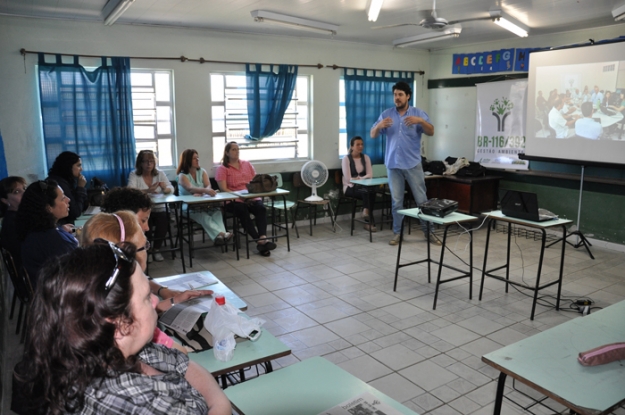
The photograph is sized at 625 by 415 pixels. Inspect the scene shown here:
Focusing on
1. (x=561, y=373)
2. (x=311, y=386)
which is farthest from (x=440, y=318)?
(x=311, y=386)

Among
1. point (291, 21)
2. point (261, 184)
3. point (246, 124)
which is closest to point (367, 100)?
point (246, 124)

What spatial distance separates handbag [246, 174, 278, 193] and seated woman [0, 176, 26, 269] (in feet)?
Result: 7.50

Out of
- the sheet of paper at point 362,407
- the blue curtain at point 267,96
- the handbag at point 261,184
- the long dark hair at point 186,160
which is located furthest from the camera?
the blue curtain at point 267,96

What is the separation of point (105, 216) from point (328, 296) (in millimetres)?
2642

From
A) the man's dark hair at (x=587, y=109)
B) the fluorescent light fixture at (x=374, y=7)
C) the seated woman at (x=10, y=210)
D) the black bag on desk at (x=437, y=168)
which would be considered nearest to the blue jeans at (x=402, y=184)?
the black bag on desk at (x=437, y=168)

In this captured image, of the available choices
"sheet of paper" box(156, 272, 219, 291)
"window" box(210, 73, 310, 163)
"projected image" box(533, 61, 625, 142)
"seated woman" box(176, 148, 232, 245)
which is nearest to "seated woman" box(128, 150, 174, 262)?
"seated woman" box(176, 148, 232, 245)

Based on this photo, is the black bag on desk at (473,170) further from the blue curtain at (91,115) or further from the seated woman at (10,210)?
the seated woman at (10,210)

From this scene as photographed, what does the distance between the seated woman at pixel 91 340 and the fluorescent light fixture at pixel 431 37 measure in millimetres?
5132

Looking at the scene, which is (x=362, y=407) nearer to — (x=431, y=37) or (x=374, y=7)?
(x=374, y=7)

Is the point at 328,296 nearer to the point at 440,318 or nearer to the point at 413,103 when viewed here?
the point at 440,318

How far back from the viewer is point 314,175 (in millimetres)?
6344

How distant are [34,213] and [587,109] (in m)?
5.60

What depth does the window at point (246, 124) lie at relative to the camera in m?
6.20

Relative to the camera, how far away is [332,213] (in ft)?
22.6
